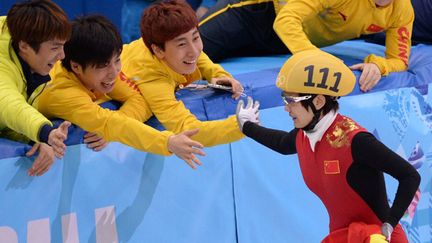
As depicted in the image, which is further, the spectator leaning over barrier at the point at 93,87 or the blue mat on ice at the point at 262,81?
the blue mat on ice at the point at 262,81

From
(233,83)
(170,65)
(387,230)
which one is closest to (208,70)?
(233,83)

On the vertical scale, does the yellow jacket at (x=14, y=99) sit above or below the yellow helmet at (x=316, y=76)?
below

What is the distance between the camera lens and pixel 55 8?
1.94 metres

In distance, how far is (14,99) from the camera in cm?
187

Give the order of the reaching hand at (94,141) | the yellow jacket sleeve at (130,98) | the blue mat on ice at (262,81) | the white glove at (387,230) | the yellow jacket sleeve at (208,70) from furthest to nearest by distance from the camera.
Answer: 1. the yellow jacket sleeve at (208,70)
2. the blue mat on ice at (262,81)
3. the yellow jacket sleeve at (130,98)
4. the reaching hand at (94,141)
5. the white glove at (387,230)

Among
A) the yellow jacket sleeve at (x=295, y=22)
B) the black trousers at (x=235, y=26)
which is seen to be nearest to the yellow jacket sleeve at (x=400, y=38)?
the yellow jacket sleeve at (x=295, y=22)

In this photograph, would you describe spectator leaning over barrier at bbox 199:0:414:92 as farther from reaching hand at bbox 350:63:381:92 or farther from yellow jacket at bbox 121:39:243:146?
yellow jacket at bbox 121:39:243:146

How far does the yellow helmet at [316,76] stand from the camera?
179 centimetres

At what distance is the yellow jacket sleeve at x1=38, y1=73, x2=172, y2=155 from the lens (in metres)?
1.96

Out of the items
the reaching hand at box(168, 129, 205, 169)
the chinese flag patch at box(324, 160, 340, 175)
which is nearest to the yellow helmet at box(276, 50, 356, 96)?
the chinese flag patch at box(324, 160, 340, 175)

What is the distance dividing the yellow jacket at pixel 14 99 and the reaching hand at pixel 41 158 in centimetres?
5

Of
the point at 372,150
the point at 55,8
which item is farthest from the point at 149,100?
the point at 372,150

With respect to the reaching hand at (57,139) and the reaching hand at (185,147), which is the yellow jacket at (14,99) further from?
the reaching hand at (185,147)

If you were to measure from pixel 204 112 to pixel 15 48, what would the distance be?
0.62m
